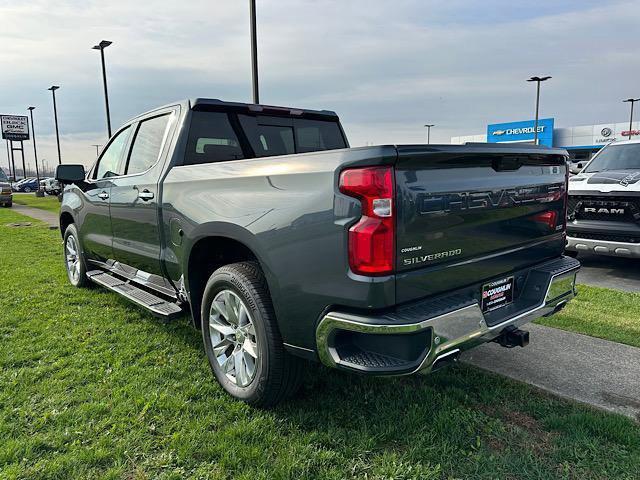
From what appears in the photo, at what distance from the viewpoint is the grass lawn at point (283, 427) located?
95.9 inches

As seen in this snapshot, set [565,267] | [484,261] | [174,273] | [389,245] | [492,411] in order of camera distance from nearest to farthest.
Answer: [389,245]
[484,261]
[492,411]
[565,267]
[174,273]

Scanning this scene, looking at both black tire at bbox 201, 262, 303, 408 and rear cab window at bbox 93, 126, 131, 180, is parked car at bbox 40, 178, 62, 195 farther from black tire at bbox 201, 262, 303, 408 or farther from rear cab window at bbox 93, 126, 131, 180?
black tire at bbox 201, 262, 303, 408

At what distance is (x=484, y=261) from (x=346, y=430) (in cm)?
122

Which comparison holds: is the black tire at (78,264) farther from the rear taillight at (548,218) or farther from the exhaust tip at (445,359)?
the rear taillight at (548,218)

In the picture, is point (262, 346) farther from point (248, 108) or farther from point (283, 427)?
point (248, 108)

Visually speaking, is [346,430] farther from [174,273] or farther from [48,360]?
[48,360]

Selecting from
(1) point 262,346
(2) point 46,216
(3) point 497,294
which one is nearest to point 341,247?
(1) point 262,346

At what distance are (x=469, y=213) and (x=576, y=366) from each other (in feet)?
5.86

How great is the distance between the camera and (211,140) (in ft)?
12.9

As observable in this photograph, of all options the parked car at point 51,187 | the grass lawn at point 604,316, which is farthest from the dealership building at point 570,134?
the grass lawn at point 604,316

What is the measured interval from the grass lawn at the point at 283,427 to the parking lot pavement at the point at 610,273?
11.6 feet

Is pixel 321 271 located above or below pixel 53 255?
above

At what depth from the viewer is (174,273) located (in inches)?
145

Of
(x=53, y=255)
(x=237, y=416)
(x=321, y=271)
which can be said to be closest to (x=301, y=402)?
(x=237, y=416)
